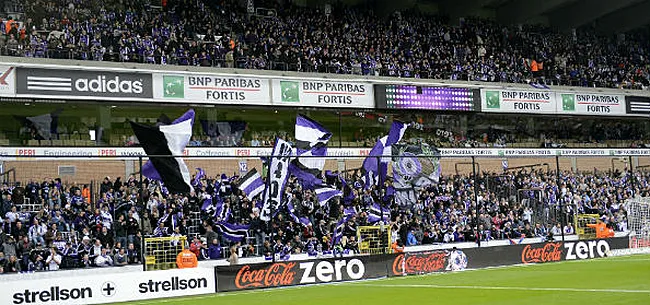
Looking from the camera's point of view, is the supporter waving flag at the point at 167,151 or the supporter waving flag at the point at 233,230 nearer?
the supporter waving flag at the point at 167,151

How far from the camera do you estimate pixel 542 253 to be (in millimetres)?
21109

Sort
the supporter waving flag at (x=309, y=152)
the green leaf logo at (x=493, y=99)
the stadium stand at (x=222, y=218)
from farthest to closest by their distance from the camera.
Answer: the green leaf logo at (x=493, y=99) < the supporter waving flag at (x=309, y=152) < the stadium stand at (x=222, y=218)

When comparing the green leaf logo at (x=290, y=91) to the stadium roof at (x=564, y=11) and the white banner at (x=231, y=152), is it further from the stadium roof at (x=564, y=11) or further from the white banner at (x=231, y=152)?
the stadium roof at (x=564, y=11)

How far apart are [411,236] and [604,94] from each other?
75.5 feet

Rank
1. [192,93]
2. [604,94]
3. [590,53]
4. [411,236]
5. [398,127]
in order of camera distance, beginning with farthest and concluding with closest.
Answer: [590,53], [604,94], [192,93], [398,127], [411,236]

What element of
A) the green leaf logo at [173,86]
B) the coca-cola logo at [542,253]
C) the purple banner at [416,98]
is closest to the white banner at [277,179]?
the coca-cola logo at [542,253]

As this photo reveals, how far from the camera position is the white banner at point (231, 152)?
78.8ft

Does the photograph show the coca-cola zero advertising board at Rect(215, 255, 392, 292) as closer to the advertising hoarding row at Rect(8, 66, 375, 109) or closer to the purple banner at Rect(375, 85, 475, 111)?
the advertising hoarding row at Rect(8, 66, 375, 109)

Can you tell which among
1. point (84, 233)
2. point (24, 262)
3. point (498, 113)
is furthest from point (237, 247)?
point (498, 113)

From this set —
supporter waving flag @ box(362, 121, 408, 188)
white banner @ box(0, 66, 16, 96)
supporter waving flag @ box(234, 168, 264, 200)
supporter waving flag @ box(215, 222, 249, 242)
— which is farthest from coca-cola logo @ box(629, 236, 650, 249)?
white banner @ box(0, 66, 16, 96)

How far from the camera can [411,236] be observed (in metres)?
23.7

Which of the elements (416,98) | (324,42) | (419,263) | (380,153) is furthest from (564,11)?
(419,263)

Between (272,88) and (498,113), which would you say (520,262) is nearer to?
(272,88)

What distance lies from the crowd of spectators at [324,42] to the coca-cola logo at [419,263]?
1628 centimetres
